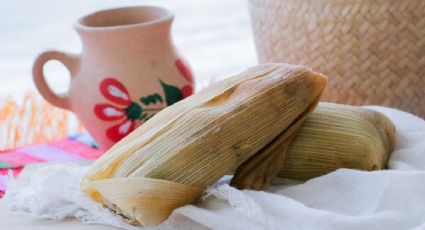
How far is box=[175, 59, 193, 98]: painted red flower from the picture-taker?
2.24ft

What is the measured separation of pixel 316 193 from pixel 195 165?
0.29 feet

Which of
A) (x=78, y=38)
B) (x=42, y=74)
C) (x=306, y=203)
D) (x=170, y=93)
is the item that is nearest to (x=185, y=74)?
(x=170, y=93)

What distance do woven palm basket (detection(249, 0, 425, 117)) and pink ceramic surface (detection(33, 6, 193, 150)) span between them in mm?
126

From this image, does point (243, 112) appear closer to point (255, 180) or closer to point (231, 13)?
point (255, 180)

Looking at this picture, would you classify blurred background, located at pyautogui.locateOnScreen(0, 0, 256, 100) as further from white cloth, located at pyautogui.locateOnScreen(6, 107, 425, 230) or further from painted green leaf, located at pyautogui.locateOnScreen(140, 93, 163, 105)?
white cloth, located at pyautogui.locateOnScreen(6, 107, 425, 230)

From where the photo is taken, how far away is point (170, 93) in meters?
0.67

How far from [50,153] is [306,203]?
348mm

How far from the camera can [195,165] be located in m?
0.47

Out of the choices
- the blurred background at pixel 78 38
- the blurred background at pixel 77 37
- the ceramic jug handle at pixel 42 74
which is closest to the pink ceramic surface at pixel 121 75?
the ceramic jug handle at pixel 42 74

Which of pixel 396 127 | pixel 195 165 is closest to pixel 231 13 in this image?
pixel 396 127

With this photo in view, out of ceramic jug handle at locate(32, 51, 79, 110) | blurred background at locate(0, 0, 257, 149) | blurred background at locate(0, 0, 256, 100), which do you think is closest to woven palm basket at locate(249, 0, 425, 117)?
ceramic jug handle at locate(32, 51, 79, 110)

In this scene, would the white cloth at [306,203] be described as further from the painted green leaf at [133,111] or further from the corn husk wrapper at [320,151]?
the painted green leaf at [133,111]

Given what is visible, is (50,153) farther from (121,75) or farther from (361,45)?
(361,45)

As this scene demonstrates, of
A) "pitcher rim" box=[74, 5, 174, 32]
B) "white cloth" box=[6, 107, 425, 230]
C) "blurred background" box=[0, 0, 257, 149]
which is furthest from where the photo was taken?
"blurred background" box=[0, 0, 257, 149]
